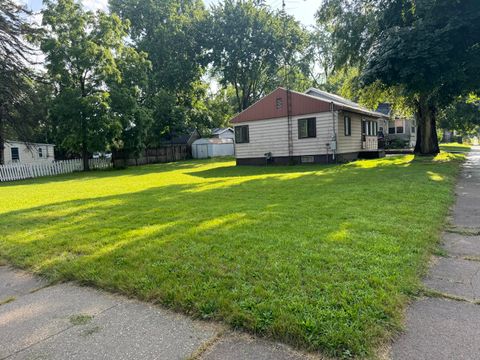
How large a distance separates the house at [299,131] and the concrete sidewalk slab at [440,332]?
49.8ft

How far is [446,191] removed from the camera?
25.5ft

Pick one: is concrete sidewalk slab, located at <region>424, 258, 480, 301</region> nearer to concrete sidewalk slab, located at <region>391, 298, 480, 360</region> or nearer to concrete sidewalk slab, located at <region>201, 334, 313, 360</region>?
concrete sidewalk slab, located at <region>391, 298, 480, 360</region>

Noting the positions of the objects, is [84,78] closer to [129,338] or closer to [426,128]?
[426,128]

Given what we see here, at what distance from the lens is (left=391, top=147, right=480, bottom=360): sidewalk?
6.96 feet

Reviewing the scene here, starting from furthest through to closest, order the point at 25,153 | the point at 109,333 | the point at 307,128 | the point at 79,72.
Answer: the point at 25,153 < the point at 79,72 < the point at 307,128 < the point at 109,333

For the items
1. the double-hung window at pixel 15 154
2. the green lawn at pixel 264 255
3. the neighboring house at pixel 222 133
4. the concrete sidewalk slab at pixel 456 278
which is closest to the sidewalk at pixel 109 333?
the green lawn at pixel 264 255

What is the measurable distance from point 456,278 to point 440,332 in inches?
44.2

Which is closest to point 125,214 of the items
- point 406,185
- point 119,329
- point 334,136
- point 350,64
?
point 119,329

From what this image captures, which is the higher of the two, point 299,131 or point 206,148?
point 299,131

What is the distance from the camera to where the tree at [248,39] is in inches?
1287

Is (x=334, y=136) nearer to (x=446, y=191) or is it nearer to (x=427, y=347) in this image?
(x=446, y=191)

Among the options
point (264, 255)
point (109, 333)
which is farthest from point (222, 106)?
Result: point (109, 333)

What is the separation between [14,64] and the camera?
64.0 ft

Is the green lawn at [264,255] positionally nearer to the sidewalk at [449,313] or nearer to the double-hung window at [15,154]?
the sidewalk at [449,313]
